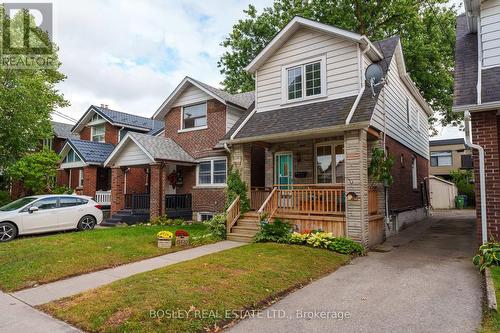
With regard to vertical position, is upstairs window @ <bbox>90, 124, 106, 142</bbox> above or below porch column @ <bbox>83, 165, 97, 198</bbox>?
above

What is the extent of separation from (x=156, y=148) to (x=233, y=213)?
632cm

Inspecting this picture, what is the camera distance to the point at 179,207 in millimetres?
16375

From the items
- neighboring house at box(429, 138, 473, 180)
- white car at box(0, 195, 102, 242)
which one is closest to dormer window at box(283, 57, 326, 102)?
white car at box(0, 195, 102, 242)

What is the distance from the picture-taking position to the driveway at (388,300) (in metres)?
4.34

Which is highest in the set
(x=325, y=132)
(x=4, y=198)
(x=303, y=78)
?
(x=303, y=78)

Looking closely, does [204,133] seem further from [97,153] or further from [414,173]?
[414,173]

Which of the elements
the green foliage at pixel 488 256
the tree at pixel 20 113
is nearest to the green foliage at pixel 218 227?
the green foliage at pixel 488 256

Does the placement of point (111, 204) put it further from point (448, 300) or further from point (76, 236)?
point (448, 300)

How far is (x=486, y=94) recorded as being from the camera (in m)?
7.52

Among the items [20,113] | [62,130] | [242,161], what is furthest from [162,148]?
[62,130]

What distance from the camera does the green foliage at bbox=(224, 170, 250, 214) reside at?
12.1 metres

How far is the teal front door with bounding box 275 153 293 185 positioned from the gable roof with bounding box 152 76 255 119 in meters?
4.22

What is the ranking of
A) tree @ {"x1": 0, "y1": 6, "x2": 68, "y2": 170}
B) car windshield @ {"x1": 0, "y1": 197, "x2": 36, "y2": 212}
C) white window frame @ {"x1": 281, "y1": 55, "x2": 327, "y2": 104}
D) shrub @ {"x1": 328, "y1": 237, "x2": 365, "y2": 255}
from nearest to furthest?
shrub @ {"x1": 328, "y1": 237, "x2": 365, "y2": 255} → car windshield @ {"x1": 0, "y1": 197, "x2": 36, "y2": 212} → white window frame @ {"x1": 281, "y1": 55, "x2": 327, "y2": 104} → tree @ {"x1": 0, "y1": 6, "x2": 68, "y2": 170}

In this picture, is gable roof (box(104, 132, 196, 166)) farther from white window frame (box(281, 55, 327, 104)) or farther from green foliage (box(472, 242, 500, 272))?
green foliage (box(472, 242, 500, 272))
